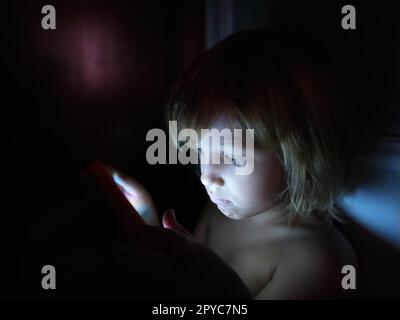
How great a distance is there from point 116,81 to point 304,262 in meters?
0.50

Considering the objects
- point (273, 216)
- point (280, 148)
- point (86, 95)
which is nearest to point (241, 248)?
point (273, 216)

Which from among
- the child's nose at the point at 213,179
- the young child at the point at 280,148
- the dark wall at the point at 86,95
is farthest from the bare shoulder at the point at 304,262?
the dark wall at the point at 86,95

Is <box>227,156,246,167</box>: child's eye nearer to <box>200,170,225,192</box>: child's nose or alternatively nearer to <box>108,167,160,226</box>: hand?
<box>200,170,225,192</box>: child's nose

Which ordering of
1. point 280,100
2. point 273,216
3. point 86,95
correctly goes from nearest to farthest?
point 280,100
point 273,216
point 86,95

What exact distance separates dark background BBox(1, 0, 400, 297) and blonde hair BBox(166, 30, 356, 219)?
7 cm

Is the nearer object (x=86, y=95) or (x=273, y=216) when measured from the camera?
(x=273, y=216)

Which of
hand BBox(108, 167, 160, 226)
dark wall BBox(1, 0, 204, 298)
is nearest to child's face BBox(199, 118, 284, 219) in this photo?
hand BBox(108, 167, 160, 226)

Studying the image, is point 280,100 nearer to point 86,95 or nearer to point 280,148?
point 280,148

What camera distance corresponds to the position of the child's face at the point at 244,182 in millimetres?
508

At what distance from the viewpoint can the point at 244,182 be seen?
1.68 feet

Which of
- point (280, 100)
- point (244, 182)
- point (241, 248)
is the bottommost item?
point (241, 248)

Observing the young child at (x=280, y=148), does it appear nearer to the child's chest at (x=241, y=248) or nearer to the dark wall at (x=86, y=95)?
the child's chest at (x=241, y=248)
